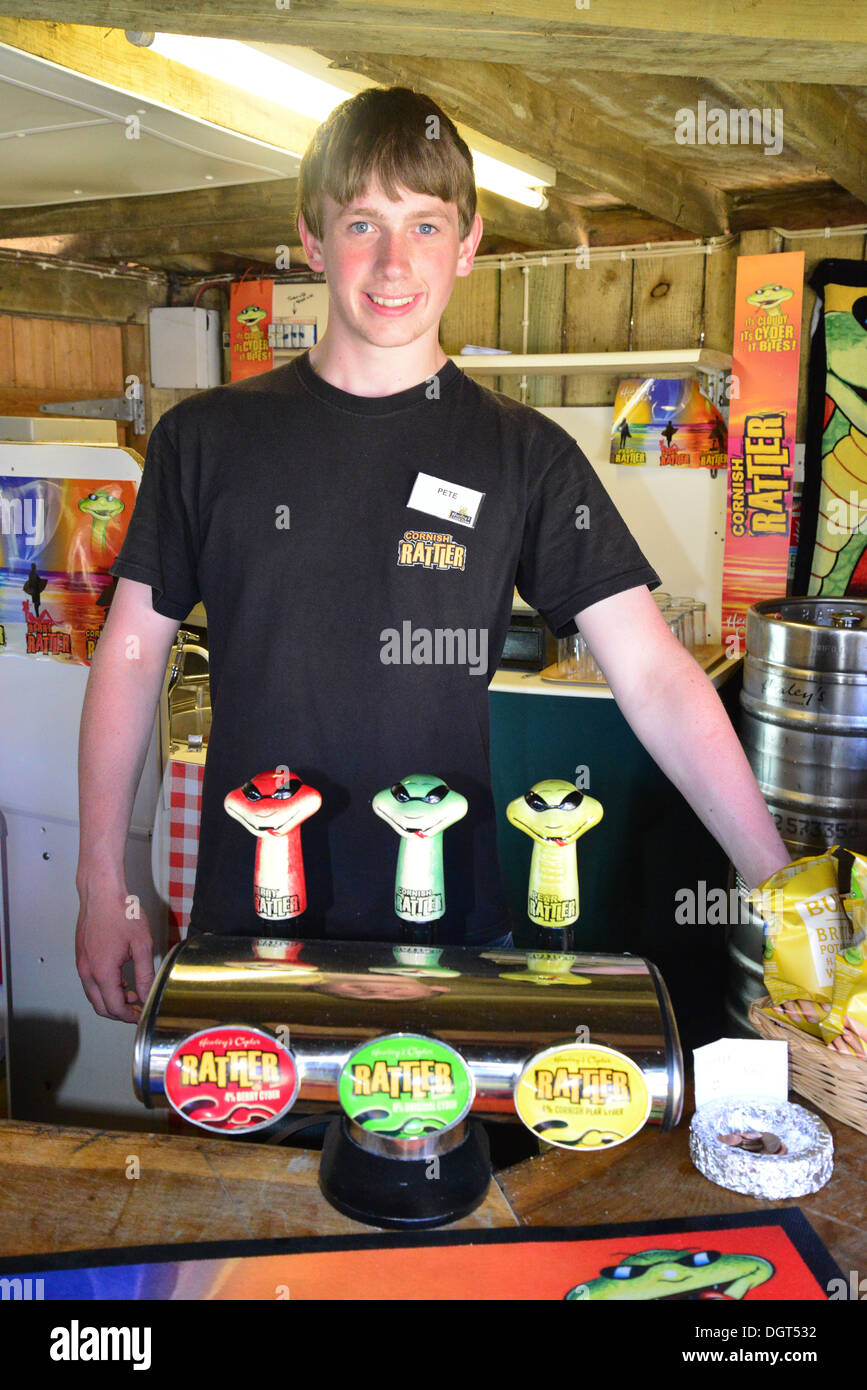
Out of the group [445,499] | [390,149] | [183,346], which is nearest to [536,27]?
[390,149]

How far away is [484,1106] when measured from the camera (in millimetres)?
829

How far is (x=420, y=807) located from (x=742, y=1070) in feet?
1.25

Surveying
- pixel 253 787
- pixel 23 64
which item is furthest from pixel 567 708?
pixel 253 787

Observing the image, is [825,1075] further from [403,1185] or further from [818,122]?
[818,122]

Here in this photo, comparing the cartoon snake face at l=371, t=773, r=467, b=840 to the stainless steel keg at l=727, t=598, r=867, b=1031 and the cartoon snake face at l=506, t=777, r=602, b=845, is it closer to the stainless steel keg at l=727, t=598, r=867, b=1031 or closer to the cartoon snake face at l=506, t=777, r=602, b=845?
the cartoon snake face at l=506, t=777, r=602, b=845

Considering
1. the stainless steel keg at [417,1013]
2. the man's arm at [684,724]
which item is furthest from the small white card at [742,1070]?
the man's arm at [684,724]

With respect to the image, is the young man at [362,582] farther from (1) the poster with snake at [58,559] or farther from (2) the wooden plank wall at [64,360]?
(2) the wooden plank wall at [64,360]

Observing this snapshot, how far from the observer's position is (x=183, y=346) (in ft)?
16.3

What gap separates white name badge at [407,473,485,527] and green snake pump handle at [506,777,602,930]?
1.52ft

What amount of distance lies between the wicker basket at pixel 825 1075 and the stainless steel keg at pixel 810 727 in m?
1.43

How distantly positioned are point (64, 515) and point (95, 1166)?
63.5 inches

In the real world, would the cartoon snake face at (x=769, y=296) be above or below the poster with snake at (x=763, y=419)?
above

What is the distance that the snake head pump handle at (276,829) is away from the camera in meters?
0.94
